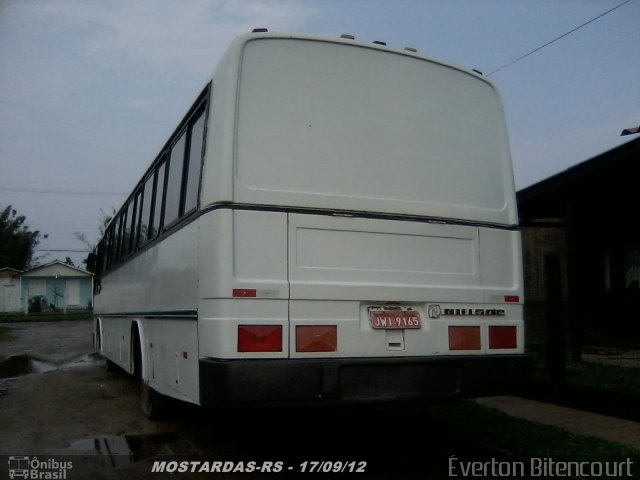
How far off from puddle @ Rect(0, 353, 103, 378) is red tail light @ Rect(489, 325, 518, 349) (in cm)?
1044

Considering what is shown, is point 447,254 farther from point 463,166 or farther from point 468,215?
point 463,166

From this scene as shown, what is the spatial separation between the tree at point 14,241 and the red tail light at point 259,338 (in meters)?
68.5

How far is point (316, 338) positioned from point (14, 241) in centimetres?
7297

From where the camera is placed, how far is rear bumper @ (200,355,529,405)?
4.42 meters

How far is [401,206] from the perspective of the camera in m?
5.23

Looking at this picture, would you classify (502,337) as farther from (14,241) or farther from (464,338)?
(14,241)

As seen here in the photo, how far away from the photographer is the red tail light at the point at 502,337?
17.6 ft

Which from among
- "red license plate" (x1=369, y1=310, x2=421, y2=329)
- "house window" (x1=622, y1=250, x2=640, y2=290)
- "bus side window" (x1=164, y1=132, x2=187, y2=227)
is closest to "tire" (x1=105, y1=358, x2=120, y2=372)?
"bus side window" (x1=164, y1=132, x2=187, y2=227)

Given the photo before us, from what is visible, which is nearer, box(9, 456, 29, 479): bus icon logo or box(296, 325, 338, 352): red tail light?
box(296, 325, 338, 352): red tail light

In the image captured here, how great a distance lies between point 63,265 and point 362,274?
57.2 m

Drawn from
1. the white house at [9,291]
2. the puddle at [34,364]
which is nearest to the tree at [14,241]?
the white house at [9,291]

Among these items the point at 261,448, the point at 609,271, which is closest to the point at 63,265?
the point at 609,271

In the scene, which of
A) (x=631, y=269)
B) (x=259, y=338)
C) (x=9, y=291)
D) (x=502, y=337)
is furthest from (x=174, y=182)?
(x=9, y=291)

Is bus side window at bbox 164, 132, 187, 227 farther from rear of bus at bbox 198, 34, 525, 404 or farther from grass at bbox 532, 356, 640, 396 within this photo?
grass at bbox 532, 356, 640, 396
